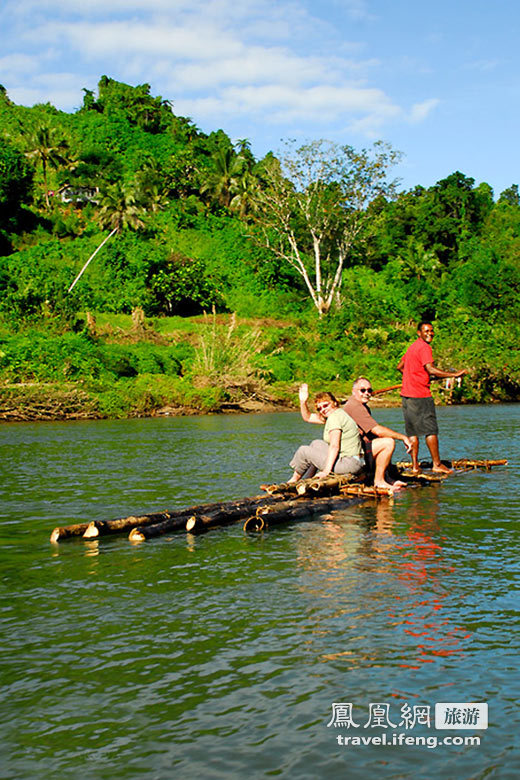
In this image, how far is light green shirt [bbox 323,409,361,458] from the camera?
34.8ft

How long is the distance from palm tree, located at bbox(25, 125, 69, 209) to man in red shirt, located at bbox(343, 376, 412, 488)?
51.6 m

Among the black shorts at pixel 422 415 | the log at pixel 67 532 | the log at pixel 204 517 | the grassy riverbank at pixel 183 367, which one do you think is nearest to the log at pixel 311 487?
the log at pixel 204 517

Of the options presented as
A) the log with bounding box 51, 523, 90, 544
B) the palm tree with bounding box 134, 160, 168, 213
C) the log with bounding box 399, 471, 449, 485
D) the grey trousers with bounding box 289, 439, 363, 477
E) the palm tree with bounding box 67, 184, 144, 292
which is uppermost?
the palm tree with bounding box 134, 160, 168, 213

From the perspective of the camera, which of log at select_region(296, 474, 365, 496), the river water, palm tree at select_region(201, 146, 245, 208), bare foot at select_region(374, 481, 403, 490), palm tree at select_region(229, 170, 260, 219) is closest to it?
→ the river water

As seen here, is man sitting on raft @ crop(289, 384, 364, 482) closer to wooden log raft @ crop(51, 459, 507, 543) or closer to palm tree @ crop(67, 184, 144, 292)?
wooden log raft @ crop(51, 459, 507, 543)

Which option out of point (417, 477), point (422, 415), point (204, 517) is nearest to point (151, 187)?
point (422, 415)

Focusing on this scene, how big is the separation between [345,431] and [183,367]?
2596 cm

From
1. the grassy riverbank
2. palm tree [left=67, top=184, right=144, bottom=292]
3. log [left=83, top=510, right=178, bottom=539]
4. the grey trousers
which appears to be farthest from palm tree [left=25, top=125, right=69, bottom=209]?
log [left=83, top=510, right=178, bottom=539]

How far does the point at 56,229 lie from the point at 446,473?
47.0m

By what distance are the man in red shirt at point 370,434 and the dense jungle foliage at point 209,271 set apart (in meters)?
19.1

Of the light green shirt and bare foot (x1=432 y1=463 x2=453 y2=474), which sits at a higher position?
the light green shirt

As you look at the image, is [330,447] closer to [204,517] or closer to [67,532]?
[204,517]

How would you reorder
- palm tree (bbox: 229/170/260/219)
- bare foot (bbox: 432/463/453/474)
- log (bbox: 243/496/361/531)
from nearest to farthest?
log (bbox: 243/496/361/531), bare foot (bbox: 432/463/453/474), palm tree (bbox: 229/170/260/219)

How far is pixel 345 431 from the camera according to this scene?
10.9m
